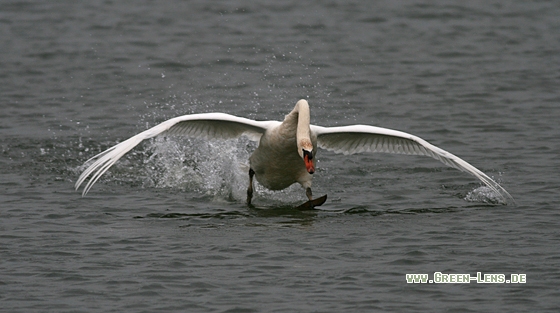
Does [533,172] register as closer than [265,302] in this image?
No

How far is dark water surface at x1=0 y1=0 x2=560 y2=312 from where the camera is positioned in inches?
336

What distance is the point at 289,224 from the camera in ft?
34.6

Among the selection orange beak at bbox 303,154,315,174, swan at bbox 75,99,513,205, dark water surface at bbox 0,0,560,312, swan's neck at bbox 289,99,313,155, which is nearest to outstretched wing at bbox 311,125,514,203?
swan at bbox 75,99,513,205

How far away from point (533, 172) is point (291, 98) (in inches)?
224

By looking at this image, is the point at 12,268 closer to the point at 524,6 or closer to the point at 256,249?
the point at 256,249

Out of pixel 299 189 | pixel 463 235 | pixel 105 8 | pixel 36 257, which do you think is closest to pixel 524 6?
pixel 105 8

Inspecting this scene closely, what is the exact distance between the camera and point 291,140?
10867 millimetres

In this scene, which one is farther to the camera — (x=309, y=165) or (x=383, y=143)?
(x=383, y=143)

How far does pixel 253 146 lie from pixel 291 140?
3116mm

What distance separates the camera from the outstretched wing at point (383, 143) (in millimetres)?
11289

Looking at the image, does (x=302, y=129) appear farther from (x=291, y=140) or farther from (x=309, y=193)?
(x=309, y=193)

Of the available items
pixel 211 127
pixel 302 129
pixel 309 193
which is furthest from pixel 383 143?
pixel 211 127

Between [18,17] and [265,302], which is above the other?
[18,17]

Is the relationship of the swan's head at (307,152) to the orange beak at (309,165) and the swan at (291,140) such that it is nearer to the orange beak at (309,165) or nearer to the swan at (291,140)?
the orange beak at (309,165)
